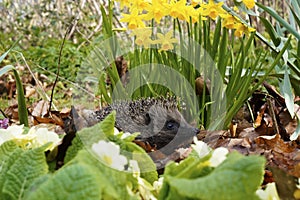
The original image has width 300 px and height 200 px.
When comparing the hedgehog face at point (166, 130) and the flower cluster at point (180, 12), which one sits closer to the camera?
the hedgehog face at point (166, 130)

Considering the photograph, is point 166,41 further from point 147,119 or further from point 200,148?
point 200,148

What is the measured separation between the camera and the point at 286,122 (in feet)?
7.47

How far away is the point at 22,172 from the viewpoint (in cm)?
87

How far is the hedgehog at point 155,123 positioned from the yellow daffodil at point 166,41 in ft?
0.93

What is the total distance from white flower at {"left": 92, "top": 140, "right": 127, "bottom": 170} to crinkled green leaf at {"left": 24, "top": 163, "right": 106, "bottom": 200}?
0.13m

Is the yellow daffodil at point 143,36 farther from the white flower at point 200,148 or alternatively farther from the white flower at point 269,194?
the white flower at point 269,194

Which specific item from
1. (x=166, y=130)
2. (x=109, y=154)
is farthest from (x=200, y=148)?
(x=166, y=130)

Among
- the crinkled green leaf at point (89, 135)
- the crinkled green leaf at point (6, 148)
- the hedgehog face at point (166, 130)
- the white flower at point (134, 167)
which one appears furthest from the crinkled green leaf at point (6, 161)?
the hedgehog face at point (166, 130)

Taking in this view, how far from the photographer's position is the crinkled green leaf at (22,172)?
2.77ft

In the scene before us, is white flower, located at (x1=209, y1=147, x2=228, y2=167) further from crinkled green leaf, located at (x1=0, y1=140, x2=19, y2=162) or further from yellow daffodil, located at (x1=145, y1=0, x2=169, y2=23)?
yellow daffodil, located at (x1=145, y1=0, x2=169, y2=23)

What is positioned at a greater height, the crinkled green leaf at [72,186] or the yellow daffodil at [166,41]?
the crinkled green leaf at [72,186]

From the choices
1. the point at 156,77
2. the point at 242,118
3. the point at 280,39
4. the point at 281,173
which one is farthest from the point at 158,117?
the point at 281,173

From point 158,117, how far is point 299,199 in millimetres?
1041

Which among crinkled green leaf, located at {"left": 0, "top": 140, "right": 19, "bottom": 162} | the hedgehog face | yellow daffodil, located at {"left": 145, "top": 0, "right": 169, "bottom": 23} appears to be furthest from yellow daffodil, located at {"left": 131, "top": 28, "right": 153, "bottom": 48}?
crinkled green leaf, located at {"left": 0, "top": 140, "right": 19, "bottom": 162}
